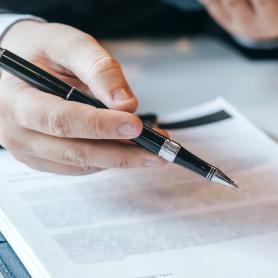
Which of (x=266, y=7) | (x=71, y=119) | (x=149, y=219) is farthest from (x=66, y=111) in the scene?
(x=266, y=7)

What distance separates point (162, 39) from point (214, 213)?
1.41 ft

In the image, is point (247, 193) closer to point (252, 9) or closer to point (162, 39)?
point (252, 9)

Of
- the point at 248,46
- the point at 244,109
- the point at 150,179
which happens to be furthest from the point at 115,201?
the point at 248,46

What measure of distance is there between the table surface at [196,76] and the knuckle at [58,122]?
242 millimetres

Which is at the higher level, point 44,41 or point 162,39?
point 44,41

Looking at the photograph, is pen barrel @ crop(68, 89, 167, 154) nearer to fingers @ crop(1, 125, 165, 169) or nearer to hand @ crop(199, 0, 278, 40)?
fingers @ crop(1, 125, 165, 169)

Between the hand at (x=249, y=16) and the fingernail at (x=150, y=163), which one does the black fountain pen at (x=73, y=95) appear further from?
the hand at (x=249, y=16)

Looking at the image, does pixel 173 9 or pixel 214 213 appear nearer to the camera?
pixel 214 213

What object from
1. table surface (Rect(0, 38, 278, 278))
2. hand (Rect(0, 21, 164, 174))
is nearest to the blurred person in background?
hand (Rect(0, 21, 164, 174))

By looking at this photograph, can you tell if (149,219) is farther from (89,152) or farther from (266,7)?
(266,7)

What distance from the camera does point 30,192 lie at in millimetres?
495

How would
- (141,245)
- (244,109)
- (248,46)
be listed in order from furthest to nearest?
(248,46) → (244,109) → (141,245)

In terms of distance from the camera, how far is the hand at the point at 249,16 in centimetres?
69

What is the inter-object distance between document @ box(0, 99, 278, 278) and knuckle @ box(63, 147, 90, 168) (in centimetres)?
4
